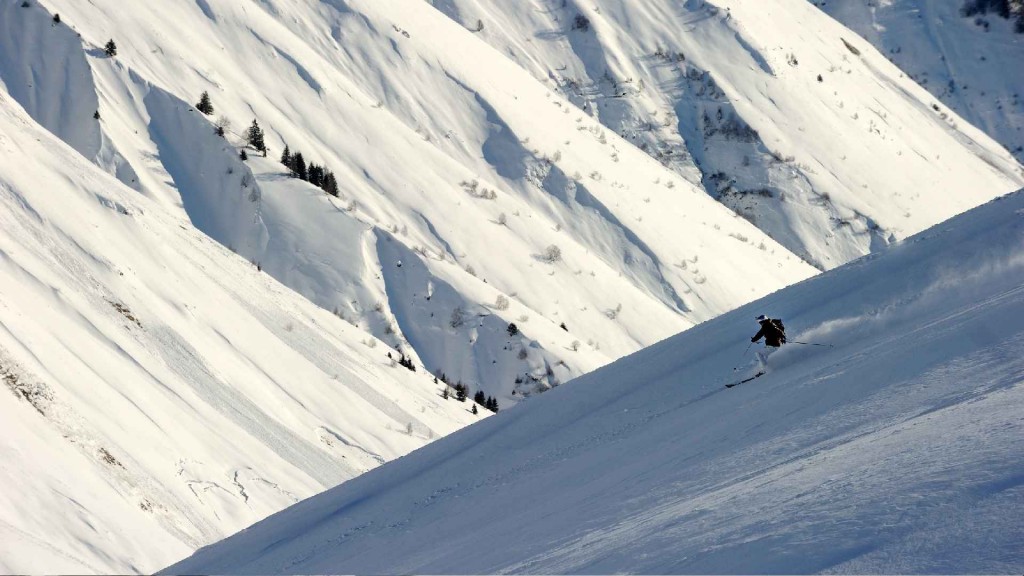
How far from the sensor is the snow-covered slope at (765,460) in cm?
520

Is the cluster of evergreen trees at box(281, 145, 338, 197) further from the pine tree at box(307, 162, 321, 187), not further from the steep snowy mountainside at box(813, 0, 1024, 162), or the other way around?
the steep snowy mountainside at box(813, 0, 1024, 162)

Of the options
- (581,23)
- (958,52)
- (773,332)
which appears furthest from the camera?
(958,52)

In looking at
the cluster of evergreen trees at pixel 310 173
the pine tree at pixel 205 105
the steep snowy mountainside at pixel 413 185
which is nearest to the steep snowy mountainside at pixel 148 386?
the steep snowy mountainside at pixel 413 185

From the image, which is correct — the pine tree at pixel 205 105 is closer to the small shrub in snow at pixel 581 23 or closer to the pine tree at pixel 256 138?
the pine tree at pixel 256 138

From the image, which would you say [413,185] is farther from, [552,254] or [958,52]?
[958,52]

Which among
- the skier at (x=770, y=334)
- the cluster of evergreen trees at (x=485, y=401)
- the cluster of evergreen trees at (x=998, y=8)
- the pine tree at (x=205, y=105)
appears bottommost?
the skier at (x=770, y=334)

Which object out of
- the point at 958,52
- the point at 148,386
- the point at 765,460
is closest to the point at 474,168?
the point at 148,386

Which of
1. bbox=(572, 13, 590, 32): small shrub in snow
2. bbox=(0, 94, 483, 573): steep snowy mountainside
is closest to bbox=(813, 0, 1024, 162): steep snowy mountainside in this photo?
bbox=(572, 13, 590, 32): small shrub in snow

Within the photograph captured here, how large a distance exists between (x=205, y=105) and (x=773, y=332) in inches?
958

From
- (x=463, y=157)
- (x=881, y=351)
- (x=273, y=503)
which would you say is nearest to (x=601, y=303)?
(x=463, y=157)

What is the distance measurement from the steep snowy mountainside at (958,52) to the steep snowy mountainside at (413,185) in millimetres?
30943

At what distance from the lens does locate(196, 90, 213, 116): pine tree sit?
3143 centimetres

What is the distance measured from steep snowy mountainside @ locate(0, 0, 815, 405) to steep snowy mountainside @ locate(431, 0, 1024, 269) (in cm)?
495

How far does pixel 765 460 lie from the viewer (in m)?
7.20
